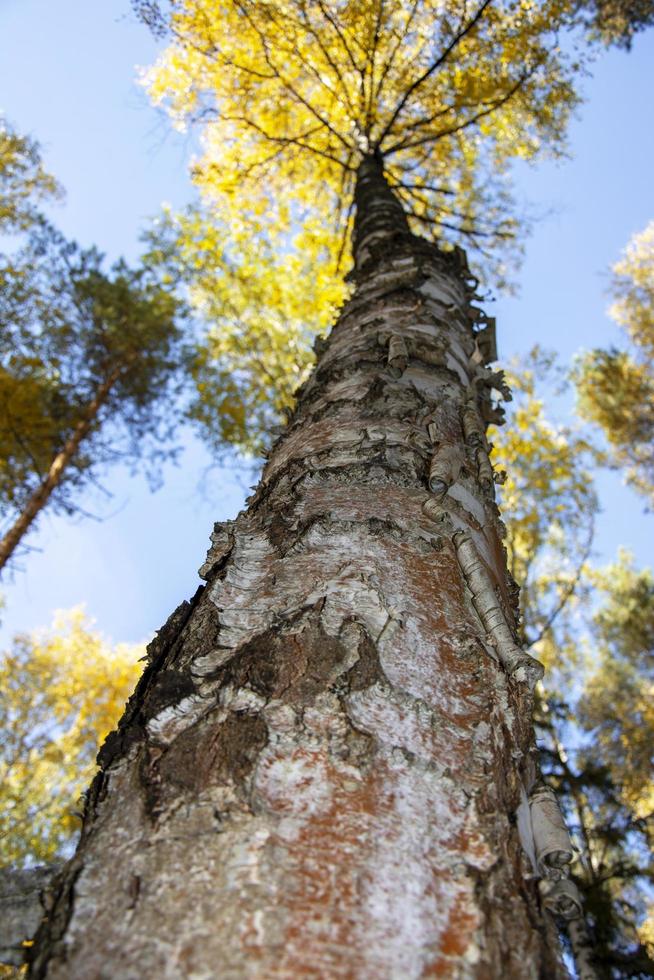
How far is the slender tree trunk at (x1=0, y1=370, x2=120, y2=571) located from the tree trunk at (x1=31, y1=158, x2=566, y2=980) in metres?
7.23

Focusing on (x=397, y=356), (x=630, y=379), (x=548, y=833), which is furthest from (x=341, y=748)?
(x=630, y=379)

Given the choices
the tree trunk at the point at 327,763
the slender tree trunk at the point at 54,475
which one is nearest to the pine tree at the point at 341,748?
the tree trunk at the point at 327,763

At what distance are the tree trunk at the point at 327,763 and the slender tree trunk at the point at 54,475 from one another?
7.23m

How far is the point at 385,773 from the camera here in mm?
733

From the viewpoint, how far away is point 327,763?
73 centimetres

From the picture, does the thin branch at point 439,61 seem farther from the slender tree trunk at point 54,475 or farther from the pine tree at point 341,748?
the slender tree trunk at point 54,475

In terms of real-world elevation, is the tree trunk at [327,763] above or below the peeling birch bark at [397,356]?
below

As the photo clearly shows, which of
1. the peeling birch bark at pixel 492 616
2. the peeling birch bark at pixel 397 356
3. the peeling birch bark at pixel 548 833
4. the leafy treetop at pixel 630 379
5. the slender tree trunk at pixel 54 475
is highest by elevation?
the leafy treetop at pixel 630 379

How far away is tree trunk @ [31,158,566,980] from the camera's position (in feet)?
1.93

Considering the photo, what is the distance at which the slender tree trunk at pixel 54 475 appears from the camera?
7793 mm

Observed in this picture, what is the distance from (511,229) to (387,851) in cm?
800

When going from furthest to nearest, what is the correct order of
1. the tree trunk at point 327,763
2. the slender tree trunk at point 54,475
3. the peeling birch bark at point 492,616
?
the slender tree trunk at point 54,475, the peeling birch bark at point 492,616, the tree trunk at point 327,763

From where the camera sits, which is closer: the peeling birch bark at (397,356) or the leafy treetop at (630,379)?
the peeling birch bark at (397,356)

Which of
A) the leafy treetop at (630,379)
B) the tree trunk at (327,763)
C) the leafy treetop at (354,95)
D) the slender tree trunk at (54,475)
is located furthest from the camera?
the leafy treetop at (630,379)
